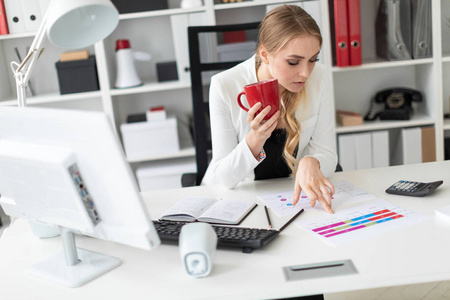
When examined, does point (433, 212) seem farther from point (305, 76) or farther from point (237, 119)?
point (237, 119)

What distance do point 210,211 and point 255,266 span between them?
33cm

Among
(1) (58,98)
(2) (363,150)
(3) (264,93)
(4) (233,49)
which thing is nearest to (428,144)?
(2) (363,150)

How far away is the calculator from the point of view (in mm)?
1339

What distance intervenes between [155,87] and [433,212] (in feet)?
6.31

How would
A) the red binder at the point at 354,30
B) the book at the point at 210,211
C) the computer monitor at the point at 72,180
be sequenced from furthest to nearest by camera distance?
the red binder at the point at 354,30, the book at the point at 210,211, the computer monitor at the point at 72,180

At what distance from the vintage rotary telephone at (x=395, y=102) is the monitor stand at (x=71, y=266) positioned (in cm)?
224

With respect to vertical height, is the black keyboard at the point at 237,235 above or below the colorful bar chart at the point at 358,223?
above

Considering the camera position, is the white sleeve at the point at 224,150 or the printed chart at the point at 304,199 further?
the white sleeve at the point at 224,150

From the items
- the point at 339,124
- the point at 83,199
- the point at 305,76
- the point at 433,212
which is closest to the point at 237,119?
the point at 305,76

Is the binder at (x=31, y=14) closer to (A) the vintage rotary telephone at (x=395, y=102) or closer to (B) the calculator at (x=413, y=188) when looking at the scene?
(A) the vintage rotary telephone at (x=395, y=102)

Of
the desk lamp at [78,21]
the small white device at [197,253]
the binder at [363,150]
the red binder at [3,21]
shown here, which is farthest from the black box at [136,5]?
the small white device at [197,253]

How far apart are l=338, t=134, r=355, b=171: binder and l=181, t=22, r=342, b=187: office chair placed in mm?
1192

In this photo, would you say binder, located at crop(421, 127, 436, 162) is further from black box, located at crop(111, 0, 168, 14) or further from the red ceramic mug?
the red ceramic mug

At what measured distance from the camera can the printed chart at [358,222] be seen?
1.14 m
